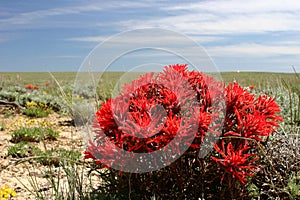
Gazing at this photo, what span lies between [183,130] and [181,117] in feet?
0.85

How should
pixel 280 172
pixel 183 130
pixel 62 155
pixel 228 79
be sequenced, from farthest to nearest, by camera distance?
pixel 228 79, pixel 62 155, pixel 280 172, pixel 183 130

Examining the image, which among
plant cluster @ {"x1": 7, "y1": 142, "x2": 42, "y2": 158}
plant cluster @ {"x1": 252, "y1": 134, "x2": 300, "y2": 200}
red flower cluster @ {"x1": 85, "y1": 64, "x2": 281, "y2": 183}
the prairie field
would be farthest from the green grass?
plant cluster @ {"x1": 7, "y1": 142, "x2": 42, "y2": 158}

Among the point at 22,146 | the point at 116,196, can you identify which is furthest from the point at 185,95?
the point at 22,146

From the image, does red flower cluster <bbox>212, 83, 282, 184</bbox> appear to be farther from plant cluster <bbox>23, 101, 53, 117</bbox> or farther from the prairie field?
plant cluster <bbox>23, 101, 53, 117</bbox>

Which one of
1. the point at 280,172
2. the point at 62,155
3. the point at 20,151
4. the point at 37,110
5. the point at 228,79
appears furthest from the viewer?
the point at 228,79

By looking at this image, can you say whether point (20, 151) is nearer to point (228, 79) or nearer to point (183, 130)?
point (183, 130)

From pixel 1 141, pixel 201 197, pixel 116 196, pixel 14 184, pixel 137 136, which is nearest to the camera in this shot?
pixel 137 136

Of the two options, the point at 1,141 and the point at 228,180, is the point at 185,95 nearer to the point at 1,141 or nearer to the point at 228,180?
the point at 228,180

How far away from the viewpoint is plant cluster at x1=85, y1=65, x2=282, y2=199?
2.57 meters

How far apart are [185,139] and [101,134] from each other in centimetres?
68

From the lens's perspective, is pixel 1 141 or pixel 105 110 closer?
pixel 105 110

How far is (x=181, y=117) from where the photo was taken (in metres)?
2.75

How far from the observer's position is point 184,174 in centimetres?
289

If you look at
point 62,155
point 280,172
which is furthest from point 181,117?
point 62,155
